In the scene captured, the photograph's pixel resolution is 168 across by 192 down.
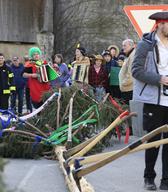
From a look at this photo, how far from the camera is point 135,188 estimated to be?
20.5ft

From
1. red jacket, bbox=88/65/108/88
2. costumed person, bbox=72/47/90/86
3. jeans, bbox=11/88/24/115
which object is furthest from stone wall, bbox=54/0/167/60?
red jacket, bbox=88/65/108/88

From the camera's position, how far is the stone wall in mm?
25531

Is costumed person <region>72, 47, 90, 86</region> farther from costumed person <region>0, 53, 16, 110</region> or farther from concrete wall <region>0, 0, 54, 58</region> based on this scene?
concrete wall <region>0, 0, 54, 58</region>

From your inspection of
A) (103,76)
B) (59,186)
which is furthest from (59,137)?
(103,76)

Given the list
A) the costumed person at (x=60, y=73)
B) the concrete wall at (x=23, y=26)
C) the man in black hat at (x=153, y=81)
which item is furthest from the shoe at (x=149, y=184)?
the concrete wall at (x=23, y=26)

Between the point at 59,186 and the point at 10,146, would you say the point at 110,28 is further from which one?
the point at 59,186

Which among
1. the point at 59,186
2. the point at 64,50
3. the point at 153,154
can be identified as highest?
the point at 153,154

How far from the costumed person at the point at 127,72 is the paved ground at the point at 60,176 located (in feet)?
9.34

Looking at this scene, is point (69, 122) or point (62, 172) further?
point (69, 122)

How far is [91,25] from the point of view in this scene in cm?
2562

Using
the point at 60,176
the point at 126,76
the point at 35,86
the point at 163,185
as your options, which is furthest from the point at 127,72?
the point at 163,185

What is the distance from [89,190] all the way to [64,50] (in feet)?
67.1

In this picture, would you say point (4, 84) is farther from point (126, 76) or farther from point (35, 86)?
point (126, 76)

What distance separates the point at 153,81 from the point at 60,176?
66.9 inches
